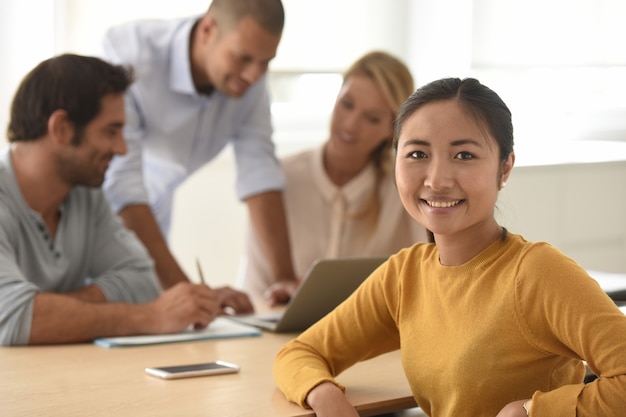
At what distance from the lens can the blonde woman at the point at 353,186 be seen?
293 cm

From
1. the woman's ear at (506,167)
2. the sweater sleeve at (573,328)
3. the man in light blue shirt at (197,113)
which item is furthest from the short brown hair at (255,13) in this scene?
the sweater sleeve at (573,328)

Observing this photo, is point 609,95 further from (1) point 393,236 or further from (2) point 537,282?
(2) point 537,282

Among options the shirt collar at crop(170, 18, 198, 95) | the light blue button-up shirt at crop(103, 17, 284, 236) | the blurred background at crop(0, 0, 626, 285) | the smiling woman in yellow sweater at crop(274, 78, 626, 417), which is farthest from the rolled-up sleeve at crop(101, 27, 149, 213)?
the smiling woman in yellow sweater at crop(274, 78, 626, 417)

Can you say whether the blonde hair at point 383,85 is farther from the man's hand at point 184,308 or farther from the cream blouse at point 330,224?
the man's hand at point 184,308

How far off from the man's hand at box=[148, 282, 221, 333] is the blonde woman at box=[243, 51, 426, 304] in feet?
2.49

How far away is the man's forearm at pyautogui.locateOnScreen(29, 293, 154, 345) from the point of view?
1979 mm

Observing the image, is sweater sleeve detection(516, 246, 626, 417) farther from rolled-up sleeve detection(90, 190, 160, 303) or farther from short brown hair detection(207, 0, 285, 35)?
short brown hair detection(207, 0, 285, 35)

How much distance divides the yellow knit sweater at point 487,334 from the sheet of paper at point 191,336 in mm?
474

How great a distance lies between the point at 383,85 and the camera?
2916 millimetres

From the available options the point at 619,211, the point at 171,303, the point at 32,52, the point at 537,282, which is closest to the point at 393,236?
the point at 619,211

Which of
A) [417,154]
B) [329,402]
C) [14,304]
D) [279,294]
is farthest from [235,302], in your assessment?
[417,154]

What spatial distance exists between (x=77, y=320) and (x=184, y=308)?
9.0 inches

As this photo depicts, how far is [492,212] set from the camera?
4.66 feet

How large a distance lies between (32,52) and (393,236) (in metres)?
1.41
